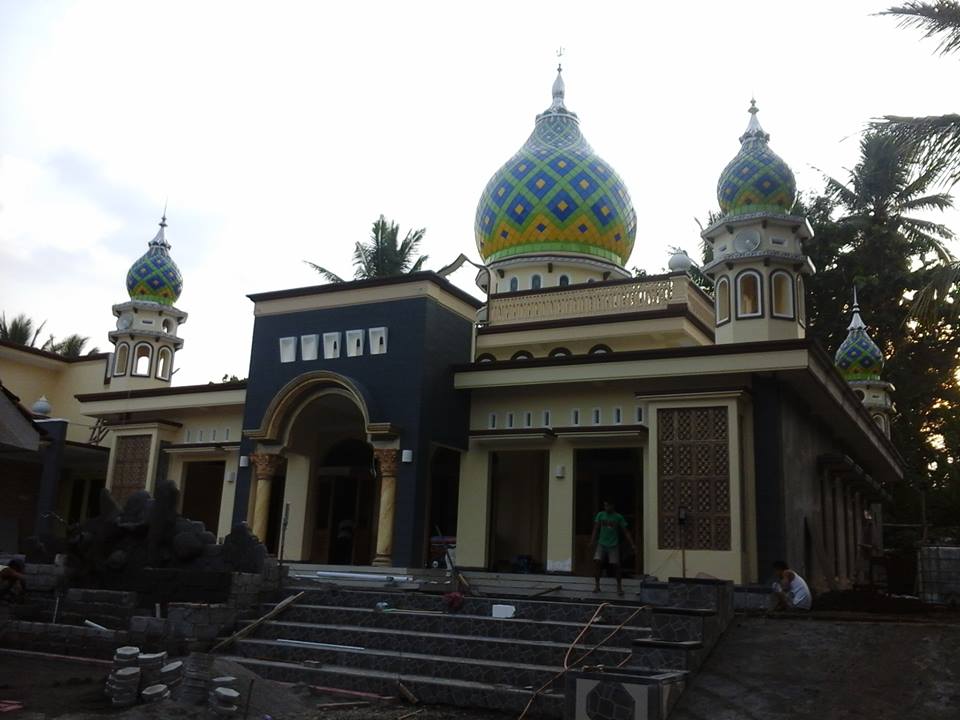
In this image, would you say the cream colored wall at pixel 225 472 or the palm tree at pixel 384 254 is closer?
the cream colored wall at pixel 225 472

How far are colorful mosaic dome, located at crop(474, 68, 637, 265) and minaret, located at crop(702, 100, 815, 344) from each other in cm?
630

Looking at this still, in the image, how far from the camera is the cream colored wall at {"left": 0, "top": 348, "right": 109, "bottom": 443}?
2706 centimetres

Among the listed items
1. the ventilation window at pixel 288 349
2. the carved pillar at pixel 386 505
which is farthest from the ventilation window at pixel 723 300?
the ventilation window at pixel 288 349

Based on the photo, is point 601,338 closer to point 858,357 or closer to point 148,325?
point 858,357

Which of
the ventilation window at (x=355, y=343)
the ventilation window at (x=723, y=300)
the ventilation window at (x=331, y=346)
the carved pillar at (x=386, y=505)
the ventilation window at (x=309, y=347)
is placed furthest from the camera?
the ventilation window at (x=723, y=300)

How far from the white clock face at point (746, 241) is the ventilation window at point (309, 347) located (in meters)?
8.20

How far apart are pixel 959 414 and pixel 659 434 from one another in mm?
18726

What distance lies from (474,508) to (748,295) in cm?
653

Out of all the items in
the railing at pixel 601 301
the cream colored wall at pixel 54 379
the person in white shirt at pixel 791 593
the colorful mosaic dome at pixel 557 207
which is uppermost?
the colorful mosaic dome at pixel 557 207

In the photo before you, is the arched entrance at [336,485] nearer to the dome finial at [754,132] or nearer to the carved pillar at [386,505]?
the carved pillar at [386,505]

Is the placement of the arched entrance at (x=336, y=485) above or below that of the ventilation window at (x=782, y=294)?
below

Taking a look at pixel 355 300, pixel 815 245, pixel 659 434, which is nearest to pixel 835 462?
pixel 659 434

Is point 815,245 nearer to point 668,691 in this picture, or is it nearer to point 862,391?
point 862,391

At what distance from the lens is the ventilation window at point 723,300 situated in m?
17.3
